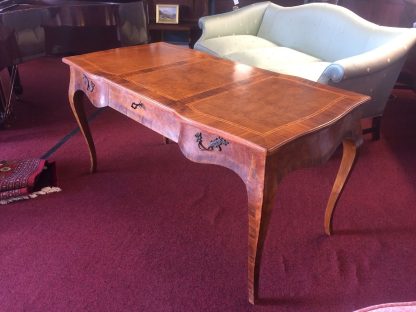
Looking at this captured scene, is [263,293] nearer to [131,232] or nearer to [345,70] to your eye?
[131,232]

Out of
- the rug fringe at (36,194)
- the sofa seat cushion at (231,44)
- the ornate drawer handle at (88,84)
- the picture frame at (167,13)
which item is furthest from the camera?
the picture frame at (167,13)

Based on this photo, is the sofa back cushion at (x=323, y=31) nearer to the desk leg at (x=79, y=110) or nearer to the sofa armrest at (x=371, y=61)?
the sofa armrest at (x=371, y=61)

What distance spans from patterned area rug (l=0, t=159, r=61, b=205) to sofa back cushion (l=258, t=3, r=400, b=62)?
2.20 metres

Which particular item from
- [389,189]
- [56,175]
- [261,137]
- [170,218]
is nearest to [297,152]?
[261,137]

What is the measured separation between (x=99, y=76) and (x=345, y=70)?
126cm

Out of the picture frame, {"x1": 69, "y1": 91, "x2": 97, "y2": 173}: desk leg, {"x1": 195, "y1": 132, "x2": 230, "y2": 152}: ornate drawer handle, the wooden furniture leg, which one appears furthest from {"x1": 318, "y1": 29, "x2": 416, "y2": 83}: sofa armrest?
the picture frame

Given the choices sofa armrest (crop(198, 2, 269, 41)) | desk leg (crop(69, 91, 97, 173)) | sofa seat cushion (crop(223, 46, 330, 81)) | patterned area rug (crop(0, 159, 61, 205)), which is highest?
sofa armrest (crop(198, 2, 269, 41))

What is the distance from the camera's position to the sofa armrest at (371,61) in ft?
6.11

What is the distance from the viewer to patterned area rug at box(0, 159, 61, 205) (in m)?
1.88

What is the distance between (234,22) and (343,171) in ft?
7.42

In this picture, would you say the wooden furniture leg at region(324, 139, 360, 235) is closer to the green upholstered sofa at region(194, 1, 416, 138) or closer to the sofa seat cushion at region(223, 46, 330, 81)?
the green upholstered sofa at region(194, 1, 416, 138)

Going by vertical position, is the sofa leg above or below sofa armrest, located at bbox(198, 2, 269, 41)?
below

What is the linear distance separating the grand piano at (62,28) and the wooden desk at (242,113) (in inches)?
36.1

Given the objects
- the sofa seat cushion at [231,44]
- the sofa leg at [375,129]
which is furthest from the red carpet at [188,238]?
the sofa seat cushion at [231,44]
